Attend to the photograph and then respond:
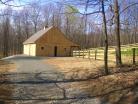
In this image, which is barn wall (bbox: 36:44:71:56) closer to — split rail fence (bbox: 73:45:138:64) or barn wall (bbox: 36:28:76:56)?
barn wall (bbox: 36:28:76:56)

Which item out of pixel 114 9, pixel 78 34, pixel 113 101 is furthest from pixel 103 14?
pixel 78 34

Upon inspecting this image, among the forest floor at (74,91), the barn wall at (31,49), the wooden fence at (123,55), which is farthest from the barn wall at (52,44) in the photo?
the forest floor at (74,91)

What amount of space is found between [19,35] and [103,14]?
8269cm

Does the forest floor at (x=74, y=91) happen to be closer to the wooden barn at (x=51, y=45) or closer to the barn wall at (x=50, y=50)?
the barn wall at (x=50, y=50)

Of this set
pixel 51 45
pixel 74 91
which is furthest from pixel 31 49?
pixel 74 91

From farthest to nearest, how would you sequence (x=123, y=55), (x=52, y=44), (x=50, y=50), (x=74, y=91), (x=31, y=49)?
1. (x=31, y=49)
2. (x=52, y=44)
3. (x=50, y=50)
4. (x=123, y=55)
5. (x=74, y=91)

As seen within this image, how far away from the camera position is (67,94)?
14.0m

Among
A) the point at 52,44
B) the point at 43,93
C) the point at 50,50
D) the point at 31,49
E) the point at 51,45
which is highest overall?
the point at 52,44

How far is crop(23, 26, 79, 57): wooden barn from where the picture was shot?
6156cm

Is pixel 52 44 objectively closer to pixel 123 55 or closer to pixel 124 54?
pixel 124 54

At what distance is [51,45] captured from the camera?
6269 cm

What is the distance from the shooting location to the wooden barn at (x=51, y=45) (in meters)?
61.6

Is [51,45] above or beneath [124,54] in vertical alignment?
above

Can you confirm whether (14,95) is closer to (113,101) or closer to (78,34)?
(113,101)
